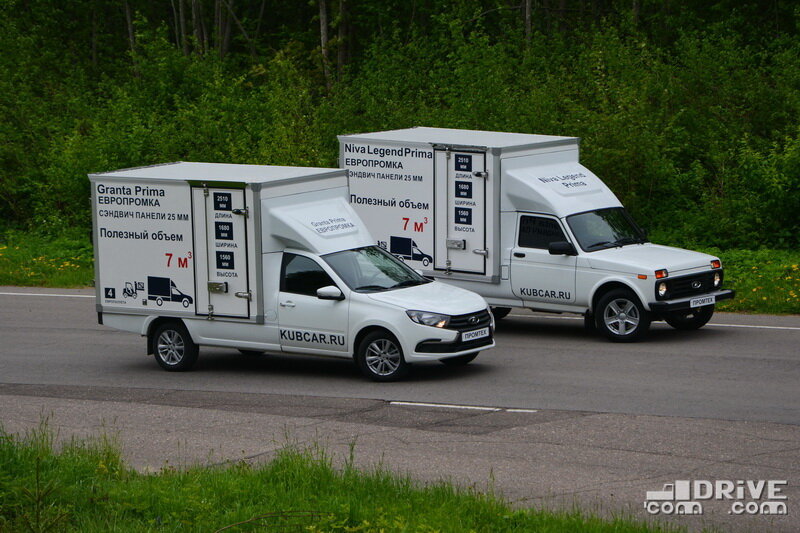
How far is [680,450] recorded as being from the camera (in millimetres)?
11859

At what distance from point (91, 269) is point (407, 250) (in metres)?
10.1

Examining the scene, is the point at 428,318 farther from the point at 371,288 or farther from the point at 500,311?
the point at 500,311

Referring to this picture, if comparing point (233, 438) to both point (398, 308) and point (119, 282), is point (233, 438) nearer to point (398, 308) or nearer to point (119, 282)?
point (398, 308)

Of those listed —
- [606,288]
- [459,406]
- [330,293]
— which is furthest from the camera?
[606,288]

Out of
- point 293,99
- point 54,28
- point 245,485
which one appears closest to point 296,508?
point 245,485

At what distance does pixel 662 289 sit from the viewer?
17375 millimetres

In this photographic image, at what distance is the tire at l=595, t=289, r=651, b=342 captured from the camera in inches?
691

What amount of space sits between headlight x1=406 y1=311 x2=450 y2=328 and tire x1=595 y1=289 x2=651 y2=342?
3413mm

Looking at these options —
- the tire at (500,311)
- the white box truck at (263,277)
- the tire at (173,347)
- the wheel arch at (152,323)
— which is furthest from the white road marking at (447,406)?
the tire at (500,311)

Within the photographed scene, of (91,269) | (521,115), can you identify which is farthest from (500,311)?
(91,269)

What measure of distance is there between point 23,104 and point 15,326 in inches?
646

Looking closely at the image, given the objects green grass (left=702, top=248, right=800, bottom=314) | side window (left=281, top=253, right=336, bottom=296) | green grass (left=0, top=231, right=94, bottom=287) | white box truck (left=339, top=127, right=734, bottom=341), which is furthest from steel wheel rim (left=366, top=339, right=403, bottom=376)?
green grass (left=0, top=231, right=94, bottom=287)

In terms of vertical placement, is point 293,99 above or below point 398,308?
above

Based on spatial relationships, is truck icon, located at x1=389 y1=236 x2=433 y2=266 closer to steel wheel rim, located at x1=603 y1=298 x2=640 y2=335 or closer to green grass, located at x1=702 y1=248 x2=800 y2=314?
steel wheel rim, located at x1=603 y1=298 x2=640 y2=335
